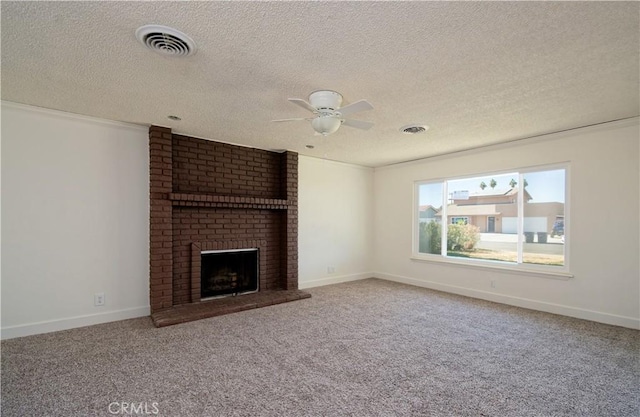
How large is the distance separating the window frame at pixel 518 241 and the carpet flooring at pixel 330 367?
682 millimetres

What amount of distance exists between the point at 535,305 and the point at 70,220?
20.1 feet

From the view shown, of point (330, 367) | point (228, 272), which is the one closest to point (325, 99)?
point (330, 367)

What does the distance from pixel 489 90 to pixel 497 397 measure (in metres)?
2.54

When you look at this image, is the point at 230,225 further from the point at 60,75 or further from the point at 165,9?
the point at 165,9

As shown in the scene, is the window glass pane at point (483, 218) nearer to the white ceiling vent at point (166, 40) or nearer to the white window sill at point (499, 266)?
the white window sill at point (499, 266)

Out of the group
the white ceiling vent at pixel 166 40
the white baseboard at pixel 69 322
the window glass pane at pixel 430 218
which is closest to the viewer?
the white ceiling vent at pixel 166 40

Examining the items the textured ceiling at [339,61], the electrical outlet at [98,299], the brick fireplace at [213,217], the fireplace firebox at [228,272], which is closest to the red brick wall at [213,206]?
the brick fireplace at [213,217]

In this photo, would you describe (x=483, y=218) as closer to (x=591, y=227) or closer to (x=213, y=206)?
(x=591, y=227)

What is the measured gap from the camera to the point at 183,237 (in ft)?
14.0

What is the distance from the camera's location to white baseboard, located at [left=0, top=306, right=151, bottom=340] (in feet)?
10.3

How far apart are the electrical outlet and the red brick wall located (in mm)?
538

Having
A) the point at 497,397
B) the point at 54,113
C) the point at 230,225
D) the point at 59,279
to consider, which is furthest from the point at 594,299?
the point at 54,113

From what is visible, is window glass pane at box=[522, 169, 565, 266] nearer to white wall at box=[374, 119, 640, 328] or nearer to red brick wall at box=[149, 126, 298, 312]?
white wall at box=[374, 119, 640, 328]

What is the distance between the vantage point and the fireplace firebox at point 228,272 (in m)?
4.50
